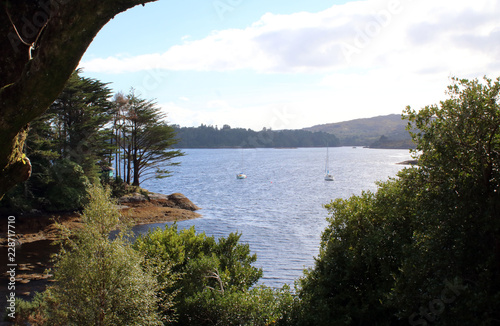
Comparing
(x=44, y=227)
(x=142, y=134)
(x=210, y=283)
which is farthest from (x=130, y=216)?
(x=142, y=134)

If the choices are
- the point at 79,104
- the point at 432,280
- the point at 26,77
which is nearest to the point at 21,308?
the point at 26,77

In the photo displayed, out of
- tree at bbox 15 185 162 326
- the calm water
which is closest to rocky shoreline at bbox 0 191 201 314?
tree at bbox 15 185 162 326

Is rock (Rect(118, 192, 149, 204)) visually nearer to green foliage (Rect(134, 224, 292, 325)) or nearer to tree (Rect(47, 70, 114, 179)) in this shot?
tree (Rect(47, 70, 114, 179))

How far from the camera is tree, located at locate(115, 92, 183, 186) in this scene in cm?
4853

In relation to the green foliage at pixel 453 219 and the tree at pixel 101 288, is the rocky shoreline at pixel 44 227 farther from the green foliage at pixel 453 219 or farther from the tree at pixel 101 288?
the green foliage at pixel 453 219

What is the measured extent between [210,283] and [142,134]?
130 feet

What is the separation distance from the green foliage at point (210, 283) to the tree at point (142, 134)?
119ft

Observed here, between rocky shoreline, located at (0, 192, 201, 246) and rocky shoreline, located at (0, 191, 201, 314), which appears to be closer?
rocky shoreline, located at (0, 191, 201, 314)

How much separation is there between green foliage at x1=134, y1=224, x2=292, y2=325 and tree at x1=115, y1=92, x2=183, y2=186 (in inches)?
1424

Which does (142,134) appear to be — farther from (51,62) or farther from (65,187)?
(51,62)

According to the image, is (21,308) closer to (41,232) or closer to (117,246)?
(117,246)

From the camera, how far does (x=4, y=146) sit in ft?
16.5

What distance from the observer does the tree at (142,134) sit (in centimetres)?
4853

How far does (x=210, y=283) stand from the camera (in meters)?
13.2
